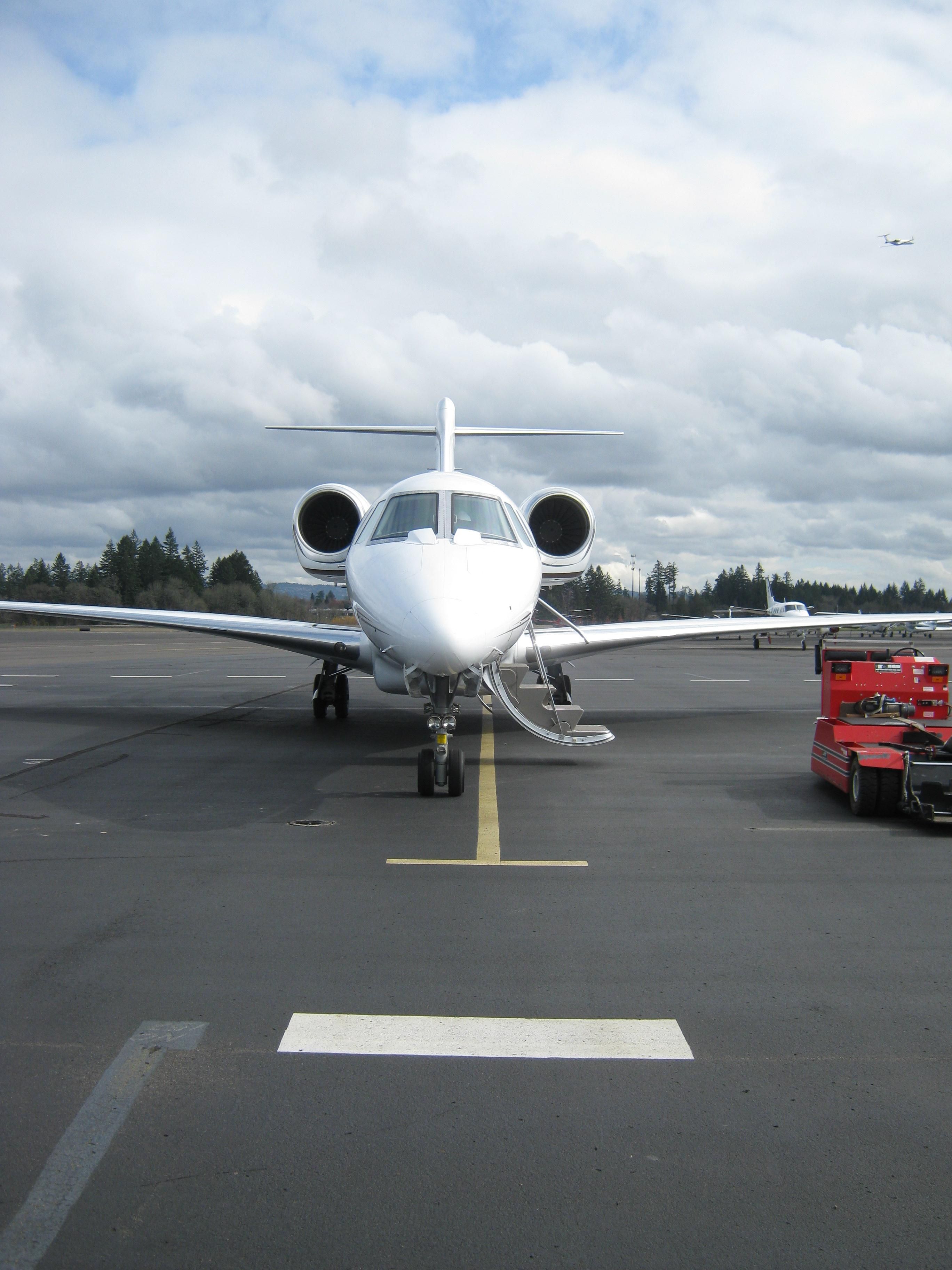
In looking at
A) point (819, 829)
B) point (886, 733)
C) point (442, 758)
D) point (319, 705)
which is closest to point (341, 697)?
point (319, 705)

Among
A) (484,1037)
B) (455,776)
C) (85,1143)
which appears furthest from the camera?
(455,776)

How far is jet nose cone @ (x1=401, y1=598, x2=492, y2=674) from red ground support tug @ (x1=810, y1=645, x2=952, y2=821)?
12.0 feet

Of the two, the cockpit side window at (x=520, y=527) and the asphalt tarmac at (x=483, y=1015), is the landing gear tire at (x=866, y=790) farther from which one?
the cockpit side window at (x=520, y=527)

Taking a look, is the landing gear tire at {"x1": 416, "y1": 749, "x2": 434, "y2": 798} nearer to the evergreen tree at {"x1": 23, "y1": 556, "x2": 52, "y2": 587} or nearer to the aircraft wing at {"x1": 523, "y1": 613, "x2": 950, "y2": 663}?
the aircraft wing at {"x1": 523, "y1": 613, "x2": 950, "y2": 663}

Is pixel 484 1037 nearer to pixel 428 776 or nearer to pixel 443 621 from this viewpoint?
pixel 443 621

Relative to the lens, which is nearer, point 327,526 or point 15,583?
point 327,526

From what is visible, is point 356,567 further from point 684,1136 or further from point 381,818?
point 684,1136

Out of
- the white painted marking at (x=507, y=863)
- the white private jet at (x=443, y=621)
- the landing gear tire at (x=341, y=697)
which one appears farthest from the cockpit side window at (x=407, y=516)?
the landing gear tire at (x=341, y=697)

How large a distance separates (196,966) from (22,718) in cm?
1278

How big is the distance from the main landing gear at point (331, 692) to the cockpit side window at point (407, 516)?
5072 millimetres

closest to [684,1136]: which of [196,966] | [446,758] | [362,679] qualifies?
[196,966]

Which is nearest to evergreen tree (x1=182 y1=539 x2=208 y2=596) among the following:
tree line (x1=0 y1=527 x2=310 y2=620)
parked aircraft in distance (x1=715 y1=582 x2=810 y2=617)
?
tree line (x1=0 y1=527 x2=310 y2=620)

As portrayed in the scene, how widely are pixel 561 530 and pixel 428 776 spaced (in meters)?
8.40

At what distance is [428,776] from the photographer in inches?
366
